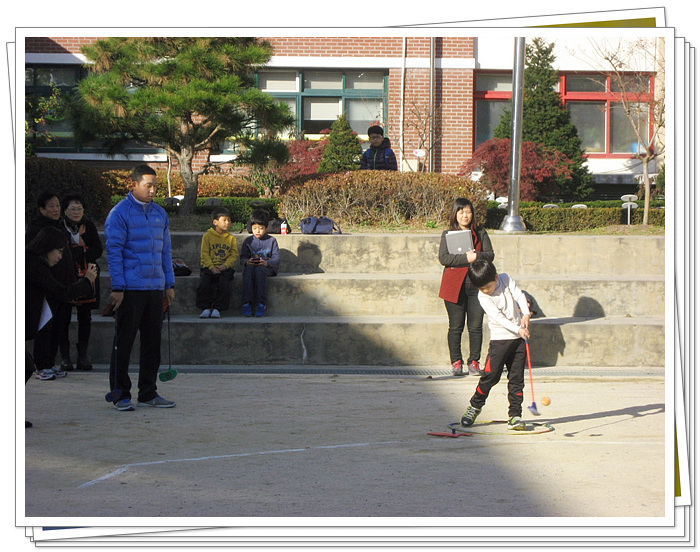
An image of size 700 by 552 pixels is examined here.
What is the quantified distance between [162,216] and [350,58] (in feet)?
48.1

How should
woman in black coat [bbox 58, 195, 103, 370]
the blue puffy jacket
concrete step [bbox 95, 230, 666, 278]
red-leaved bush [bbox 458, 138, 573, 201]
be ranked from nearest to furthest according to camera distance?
the blue puffy jacket
woman in black coat [bbox 58, 195, 103, 370]
concrete step [bbox 95, 230, 666, 278]
red-leaved bush [bbox 458, 138, 573, 201]

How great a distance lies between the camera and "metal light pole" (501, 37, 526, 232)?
11766mm

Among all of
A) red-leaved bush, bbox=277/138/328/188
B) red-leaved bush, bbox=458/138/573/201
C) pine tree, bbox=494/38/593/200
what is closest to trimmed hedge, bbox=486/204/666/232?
red-leaved bush, bbox=458/138/573/201

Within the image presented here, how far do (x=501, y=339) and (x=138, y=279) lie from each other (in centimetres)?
305

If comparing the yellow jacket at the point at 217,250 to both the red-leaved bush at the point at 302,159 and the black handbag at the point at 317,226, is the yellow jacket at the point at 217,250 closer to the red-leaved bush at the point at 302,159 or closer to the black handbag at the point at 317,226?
the black handbag at the point at 317,226

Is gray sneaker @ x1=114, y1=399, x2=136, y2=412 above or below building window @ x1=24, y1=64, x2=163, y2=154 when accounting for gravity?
below

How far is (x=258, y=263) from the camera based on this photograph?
10070mm

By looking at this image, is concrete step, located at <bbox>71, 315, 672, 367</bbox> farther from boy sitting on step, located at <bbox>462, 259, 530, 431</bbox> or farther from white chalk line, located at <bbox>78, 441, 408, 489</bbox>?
white chalk line, located at <bbox>78, 441, 408, 489</bbox>

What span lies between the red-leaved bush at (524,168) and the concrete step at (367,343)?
8.27 m

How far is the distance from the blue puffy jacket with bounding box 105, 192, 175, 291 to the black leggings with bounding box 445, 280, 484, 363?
319 cm

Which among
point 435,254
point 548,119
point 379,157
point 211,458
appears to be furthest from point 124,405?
point 548,119

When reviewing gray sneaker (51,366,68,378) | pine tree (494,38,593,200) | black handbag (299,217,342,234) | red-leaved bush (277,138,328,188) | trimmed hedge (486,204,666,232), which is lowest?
gray sneaker (51,366,68,378)

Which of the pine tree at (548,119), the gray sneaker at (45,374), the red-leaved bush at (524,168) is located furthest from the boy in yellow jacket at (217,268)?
the pine tree at (548,119)

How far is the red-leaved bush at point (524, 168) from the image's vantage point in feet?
59.3
